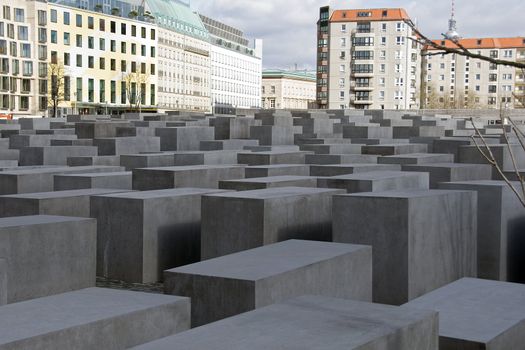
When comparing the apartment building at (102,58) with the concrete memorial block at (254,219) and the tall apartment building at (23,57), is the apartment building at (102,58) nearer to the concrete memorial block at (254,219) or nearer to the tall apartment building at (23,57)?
the tall apartment building at (23,57)

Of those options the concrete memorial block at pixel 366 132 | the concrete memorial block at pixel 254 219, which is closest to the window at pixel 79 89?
the concrete memorial block at pixel 366 132

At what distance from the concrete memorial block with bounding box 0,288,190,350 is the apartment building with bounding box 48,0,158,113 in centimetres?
6859

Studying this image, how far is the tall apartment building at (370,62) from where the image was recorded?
10281cm

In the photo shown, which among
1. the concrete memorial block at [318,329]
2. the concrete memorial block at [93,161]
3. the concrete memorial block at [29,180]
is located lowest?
the concrete memorial block at [318,329]

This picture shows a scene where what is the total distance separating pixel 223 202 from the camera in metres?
8.02

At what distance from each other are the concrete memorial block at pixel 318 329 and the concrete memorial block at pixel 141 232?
14.4ft

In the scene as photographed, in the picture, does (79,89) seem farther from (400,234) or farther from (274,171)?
(400,234)

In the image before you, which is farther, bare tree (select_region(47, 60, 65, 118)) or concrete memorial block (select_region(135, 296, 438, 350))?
bare tree (select_region(47, 60, 65, 118))

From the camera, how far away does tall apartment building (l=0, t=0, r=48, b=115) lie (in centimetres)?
6881

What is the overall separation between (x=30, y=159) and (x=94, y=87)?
63.2 meters

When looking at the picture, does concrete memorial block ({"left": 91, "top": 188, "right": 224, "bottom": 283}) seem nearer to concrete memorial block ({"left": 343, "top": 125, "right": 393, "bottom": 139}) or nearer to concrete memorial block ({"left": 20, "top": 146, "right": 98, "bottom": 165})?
concrete memorial block ({"left": 20, "top": 146, "right": 98, "bottom": 165})

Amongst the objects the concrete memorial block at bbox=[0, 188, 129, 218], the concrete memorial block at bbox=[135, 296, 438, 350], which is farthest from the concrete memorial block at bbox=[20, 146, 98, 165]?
the concrete memorial block at bbox=[135, 296, 438, 350]

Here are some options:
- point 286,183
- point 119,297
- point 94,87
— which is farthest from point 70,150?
point 94,87

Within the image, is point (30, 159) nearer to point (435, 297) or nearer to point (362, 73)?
point (435, 297)
